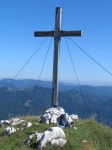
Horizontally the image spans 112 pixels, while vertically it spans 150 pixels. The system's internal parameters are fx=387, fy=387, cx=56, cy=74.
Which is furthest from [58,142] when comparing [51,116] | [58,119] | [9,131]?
[51,116]

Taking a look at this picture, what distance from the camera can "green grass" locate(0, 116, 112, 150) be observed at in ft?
54.5

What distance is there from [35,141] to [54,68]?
23.2 ft

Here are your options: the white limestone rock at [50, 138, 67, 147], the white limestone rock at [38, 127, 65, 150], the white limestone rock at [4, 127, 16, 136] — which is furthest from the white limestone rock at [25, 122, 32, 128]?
the white limestone rock at [50, 138, 67, 147]

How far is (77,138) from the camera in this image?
17.7 m

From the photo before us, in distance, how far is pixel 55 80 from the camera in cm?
2298

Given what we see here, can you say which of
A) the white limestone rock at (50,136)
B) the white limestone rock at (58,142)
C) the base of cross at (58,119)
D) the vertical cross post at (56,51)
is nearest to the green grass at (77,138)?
the white limestone rock at (58,142)

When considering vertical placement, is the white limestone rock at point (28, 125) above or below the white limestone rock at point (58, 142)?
above

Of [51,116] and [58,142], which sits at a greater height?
[51,116]

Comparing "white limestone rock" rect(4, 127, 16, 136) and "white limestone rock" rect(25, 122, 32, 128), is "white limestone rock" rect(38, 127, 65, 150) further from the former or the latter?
"white limestone rock" rect(25, 122, 32, 128)

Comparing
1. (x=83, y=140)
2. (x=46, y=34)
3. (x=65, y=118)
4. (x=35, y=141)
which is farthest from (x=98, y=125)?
(x=46, y=34)

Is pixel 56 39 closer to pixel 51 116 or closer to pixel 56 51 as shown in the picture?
pixel 56 51

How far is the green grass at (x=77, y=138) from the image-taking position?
1662 centimetres

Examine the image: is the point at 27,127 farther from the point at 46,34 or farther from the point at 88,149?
the point at 46,34

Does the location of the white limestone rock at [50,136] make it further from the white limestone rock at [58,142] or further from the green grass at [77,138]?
the green grass at [77,138]
